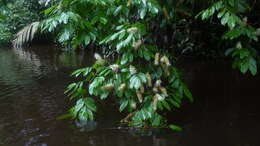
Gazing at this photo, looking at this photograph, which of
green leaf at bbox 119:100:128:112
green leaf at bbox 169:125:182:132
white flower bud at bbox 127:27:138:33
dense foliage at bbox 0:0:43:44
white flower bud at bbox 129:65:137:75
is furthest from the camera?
dense foliage at bbox 0:0:43:44

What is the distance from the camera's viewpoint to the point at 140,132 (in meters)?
3.32

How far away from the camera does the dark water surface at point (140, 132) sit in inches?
126

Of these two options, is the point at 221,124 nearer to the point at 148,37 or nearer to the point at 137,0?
the point at 148,37

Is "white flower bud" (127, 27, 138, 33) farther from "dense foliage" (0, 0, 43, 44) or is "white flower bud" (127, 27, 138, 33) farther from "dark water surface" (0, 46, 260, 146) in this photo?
"dense foliage" (0, 0, 43, 44)

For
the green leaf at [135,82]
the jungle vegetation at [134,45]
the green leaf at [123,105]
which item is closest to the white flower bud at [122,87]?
the jungle vegetation at [134,45]

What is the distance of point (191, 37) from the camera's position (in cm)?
803

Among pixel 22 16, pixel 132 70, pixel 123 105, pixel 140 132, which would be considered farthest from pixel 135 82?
pixel 22 16

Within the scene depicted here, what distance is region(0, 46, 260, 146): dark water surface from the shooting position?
3.21 m

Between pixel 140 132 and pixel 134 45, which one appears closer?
pixel 134 45

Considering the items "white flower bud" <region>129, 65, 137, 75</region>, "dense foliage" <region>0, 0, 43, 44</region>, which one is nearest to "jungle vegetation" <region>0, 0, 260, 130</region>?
"white flower bud" <region>129, 65, 137, 75</region>

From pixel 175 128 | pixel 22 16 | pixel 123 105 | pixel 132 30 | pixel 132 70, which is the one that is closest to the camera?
pixel 132 30

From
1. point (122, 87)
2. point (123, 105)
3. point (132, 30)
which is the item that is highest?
point (132, 30)

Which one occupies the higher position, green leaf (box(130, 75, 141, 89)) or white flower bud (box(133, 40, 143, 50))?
white flower bud (box(133, 40, 143, 50))

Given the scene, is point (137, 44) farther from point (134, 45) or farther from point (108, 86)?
point (108, 86)
